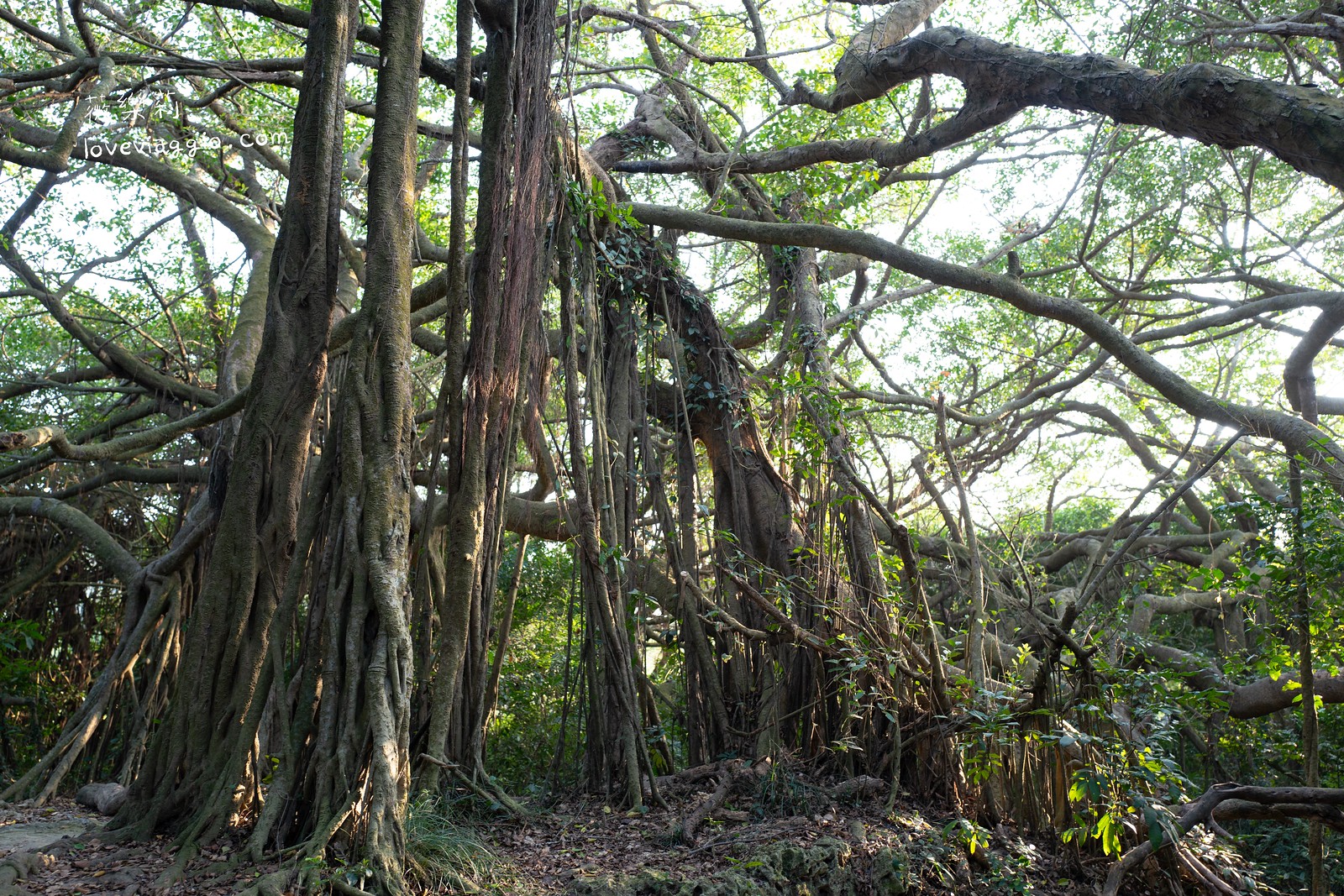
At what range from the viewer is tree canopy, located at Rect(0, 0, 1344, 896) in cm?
339

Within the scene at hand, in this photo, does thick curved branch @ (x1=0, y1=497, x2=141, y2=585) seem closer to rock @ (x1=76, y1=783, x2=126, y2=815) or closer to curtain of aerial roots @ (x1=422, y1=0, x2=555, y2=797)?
rock @ (x1=76, y1=783, x2=126, y2=815)

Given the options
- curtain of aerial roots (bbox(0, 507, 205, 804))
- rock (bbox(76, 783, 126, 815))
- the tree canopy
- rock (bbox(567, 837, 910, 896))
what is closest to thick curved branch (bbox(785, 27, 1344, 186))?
the tree canopy

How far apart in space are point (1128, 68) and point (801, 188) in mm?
3209

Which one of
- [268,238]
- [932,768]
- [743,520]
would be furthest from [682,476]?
[268,238]

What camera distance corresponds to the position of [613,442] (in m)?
4.73

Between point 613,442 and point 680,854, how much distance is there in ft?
6.42

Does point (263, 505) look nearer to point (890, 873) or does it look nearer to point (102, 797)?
point (102, 797)

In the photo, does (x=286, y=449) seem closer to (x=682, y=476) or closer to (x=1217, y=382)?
(x=682, y=476)

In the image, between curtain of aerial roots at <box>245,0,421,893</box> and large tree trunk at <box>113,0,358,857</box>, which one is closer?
curtain of aerial roots at <box>245,0,421,893</box>

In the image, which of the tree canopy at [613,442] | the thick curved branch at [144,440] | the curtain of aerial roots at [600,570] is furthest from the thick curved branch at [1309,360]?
the thick curved branch at [144,440]

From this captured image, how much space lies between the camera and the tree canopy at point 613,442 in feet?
11.1

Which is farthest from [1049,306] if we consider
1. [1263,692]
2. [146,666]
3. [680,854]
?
[146,666]

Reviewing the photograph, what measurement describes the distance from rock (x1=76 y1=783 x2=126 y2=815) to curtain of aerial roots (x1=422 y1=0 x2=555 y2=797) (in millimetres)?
1428

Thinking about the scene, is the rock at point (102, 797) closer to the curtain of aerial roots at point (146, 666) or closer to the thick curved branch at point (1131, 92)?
the curtain of aerial roots at point (146, 666)
